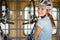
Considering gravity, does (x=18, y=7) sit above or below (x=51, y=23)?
above

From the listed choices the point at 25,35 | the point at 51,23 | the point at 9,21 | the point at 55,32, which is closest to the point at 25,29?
the point at 25,35

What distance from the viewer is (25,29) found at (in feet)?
11.0

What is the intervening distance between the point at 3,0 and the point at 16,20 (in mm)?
455

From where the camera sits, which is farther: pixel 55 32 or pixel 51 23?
pixel 55 32

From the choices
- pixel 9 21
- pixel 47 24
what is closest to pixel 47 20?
pixel 47 24

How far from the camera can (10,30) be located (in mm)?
3322

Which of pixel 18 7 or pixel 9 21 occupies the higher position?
pixel 18 7

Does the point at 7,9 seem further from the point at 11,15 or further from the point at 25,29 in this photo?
the point at 25,29

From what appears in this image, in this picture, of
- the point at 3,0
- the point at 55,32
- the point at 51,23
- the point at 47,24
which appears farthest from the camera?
the point at 55,32

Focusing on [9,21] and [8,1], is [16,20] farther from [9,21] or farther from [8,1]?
[8,1]

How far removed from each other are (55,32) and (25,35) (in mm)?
601

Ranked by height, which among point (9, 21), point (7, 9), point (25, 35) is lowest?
point (25, 35)

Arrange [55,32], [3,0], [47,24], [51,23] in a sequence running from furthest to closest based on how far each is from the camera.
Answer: [55,32] → [3,0] → [51,23] → [47,24]

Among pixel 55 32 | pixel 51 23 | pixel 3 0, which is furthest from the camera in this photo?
pixel 55 32
